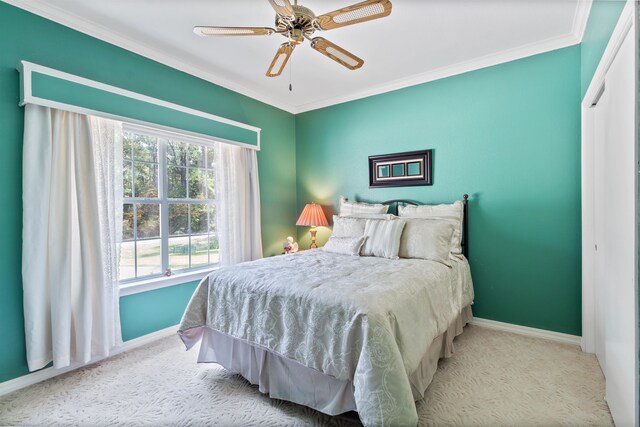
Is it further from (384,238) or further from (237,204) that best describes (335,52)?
(237,204)

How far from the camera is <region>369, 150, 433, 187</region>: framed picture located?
349 centimetres

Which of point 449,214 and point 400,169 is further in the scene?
point 400,169

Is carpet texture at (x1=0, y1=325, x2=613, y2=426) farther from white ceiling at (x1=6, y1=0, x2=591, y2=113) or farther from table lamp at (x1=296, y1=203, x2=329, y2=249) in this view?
white ceiling at (x1=6, y1=0, x2=591, y2=113)

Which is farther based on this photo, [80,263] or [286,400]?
[80,263]

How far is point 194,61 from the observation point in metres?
3.13

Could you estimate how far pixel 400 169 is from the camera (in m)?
3.67

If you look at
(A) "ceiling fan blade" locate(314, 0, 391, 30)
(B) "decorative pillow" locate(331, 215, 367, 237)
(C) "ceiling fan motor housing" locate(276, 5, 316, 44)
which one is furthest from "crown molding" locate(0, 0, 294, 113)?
(B) "decorative pillow" locate(331, 215, 367, 237)

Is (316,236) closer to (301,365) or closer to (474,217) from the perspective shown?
(474,217)

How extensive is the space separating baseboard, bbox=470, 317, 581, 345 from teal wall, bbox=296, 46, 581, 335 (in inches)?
1.9

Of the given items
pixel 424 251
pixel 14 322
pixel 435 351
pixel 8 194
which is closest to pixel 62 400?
pixel 14 322

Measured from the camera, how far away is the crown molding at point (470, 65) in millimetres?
2756

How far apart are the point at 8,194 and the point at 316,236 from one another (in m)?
3.15

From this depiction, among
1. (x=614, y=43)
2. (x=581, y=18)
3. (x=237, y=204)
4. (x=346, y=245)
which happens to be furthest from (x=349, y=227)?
(x=581, y=18)

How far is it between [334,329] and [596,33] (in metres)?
2.57
